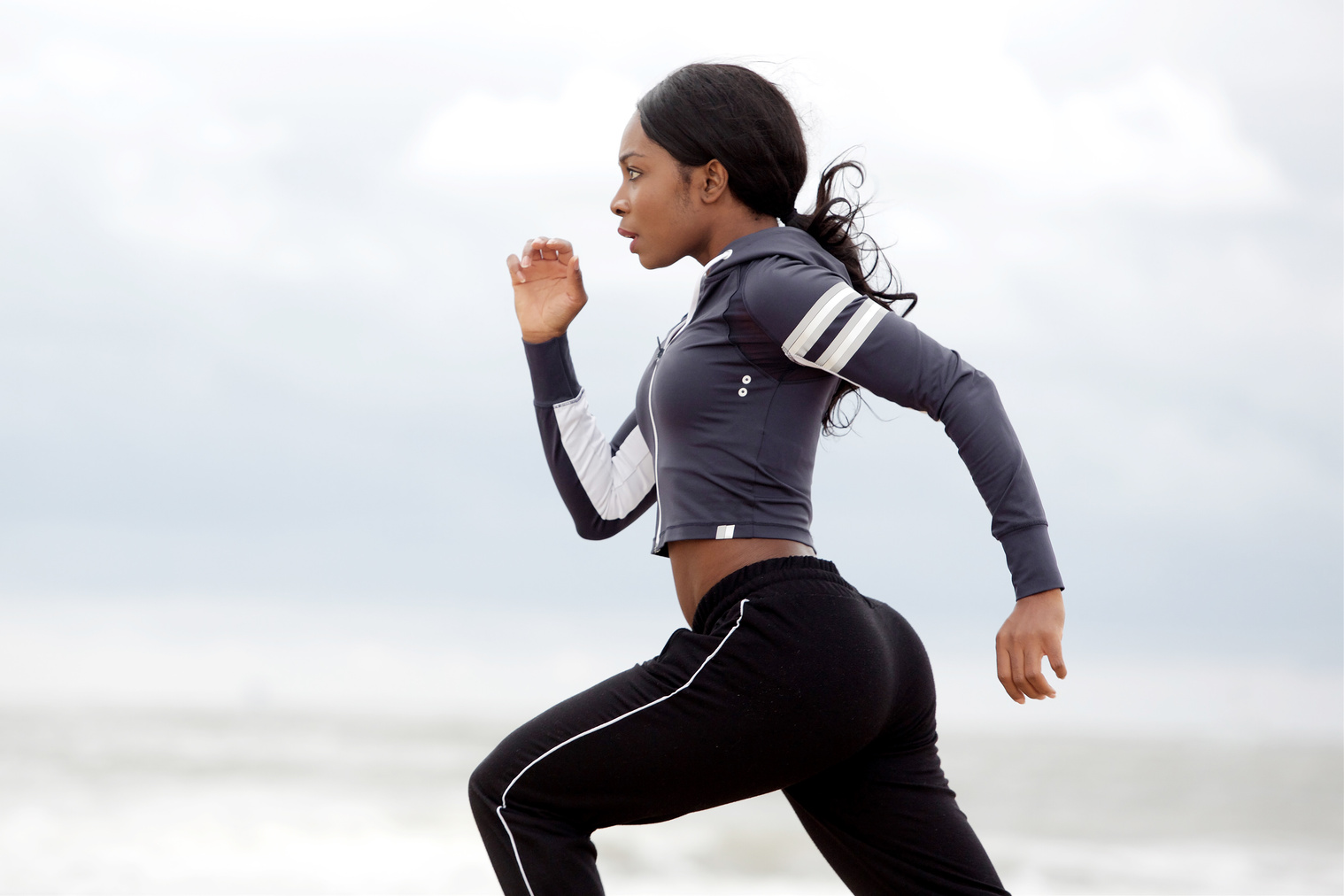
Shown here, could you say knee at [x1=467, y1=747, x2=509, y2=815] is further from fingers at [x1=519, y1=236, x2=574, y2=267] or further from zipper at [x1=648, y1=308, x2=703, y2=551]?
fingers at [x1=519, y1=236, x2=574, y2=267]

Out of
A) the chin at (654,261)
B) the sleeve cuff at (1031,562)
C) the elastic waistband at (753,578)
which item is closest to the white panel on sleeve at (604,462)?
the chin at (654,261)

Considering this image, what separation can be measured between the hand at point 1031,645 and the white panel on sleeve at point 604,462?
0.81m

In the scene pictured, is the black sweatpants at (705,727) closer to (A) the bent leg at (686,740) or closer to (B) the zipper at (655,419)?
(A) the bent leg at (686,740)

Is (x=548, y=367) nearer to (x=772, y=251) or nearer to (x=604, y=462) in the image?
(x=604, y=462)

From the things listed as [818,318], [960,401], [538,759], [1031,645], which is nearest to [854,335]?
[818,318]

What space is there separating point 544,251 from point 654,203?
37 cm

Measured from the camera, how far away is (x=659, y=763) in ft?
5.24

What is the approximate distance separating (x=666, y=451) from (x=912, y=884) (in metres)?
0.65

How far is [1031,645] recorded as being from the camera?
1554 millimetres

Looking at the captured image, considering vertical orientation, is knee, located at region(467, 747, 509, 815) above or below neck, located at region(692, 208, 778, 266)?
below

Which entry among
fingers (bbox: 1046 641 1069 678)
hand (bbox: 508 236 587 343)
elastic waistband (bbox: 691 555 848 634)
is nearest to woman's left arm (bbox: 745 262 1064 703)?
fingers (bbox: 1046 641 1069 678)

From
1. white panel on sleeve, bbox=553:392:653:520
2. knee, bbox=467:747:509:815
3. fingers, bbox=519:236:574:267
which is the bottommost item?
knee, bbox=467:747:509:815

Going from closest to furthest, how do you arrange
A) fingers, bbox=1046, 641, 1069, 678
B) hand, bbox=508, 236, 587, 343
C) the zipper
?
fingers, bbox=1046, 641, 1069, 678 < the zipper < hand, bbox=508, 236, 587, 343

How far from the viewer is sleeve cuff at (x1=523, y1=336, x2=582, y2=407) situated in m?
2.18
